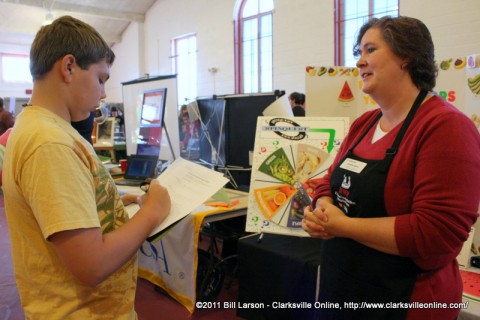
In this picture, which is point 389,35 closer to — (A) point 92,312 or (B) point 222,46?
(A) point 92,312

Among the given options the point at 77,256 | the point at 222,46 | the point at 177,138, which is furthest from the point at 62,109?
the point at 222,46

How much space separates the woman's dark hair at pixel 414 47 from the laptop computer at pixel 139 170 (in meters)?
2.23

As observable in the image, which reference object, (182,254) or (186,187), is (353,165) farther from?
(182,254)

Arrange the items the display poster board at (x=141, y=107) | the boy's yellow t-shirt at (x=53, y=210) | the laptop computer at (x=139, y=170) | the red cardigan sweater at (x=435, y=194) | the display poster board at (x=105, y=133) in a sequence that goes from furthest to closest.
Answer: the display poster board at (x=105, y=133) → the display poster board at (x=141, y=107) → the laptop computer at (x=139, y=170) → the red cardigan sweater at (x=435, y=194) → the boy's yellow t-shirt at (x=53, y=210)

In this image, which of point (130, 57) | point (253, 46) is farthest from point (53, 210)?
point (130, 57)

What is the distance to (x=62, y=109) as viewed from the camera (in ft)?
2.68

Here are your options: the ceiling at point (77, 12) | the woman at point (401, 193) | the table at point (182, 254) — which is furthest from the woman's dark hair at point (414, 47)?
the ceiling at point (77, 12)

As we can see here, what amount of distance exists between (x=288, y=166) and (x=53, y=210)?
130 centimetres

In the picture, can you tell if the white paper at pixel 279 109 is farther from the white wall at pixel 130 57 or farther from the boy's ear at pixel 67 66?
the white wall at pixel 130 57

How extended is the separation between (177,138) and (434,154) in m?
2.43

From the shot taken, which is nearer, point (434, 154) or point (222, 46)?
point (434, 154)

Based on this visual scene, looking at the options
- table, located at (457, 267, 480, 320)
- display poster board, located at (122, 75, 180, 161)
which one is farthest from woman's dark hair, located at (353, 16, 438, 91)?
display poster board, located at (122, 75, 180, 161)

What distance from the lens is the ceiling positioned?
28.1 ft

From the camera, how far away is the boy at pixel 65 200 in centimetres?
71
